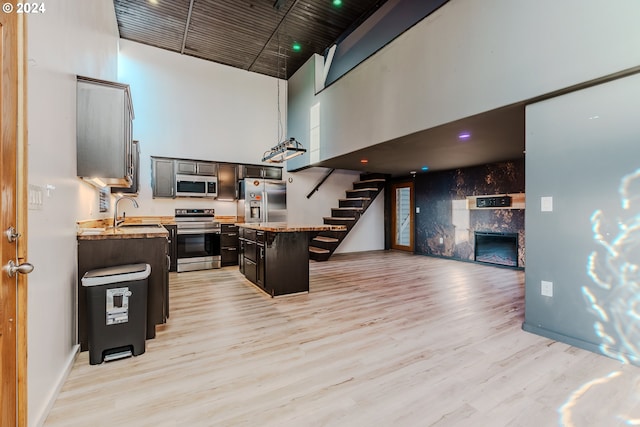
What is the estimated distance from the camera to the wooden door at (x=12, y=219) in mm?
1089

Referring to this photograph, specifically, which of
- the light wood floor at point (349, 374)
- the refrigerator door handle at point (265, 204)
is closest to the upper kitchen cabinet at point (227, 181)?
the refrigerator door handle at point (265, 204)

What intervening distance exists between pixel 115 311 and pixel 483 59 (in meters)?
4.10

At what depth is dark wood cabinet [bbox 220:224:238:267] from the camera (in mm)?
5734

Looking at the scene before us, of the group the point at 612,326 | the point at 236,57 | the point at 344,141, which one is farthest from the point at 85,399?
the point at 236,57

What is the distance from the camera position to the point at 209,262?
5625 millimetres

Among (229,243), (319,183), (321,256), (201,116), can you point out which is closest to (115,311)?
(229,243)

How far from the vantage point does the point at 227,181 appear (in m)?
6.00

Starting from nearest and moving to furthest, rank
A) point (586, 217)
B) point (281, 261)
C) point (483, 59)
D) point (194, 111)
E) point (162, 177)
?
point (586, 217), point (483, 59), point (281, 261), point (162, 177), point (194, 111)

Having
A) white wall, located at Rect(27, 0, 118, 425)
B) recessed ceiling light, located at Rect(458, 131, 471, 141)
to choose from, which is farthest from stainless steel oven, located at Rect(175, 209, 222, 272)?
recessed ceiling light, located at Rect(458, 131, 471, 141)

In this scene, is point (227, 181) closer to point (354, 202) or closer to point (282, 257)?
point (282, 257)

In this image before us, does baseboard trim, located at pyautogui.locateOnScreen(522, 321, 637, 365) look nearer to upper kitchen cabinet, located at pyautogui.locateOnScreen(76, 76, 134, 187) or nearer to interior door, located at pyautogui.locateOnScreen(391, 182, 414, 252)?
upper kitchen cabinet, located at pyautogui.locateOnScreen(76, 76, 134, 187)

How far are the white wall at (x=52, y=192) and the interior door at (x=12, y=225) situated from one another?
0.19 m

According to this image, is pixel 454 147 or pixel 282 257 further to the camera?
pixel 454 147

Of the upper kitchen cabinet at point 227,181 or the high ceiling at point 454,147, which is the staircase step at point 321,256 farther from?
the upper kitchen cabinet at point 227,181
